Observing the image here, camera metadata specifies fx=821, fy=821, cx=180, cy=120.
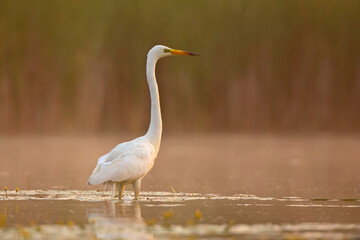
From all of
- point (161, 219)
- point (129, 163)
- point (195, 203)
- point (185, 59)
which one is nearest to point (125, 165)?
point (129, 163)

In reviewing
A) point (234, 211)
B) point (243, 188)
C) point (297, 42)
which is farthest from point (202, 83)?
point (234, 211)

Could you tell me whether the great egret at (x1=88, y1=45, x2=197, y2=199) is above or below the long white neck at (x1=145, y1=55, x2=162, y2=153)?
below

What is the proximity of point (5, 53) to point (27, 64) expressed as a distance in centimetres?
182

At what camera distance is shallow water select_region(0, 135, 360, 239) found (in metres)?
8.49

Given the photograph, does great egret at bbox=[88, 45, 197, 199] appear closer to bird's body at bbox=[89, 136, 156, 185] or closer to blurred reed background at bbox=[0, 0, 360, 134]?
bird's body at bbox=[89, 136, 156, 185]

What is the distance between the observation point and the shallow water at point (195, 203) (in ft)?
27.9

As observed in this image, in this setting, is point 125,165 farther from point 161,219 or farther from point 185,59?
point 185,59

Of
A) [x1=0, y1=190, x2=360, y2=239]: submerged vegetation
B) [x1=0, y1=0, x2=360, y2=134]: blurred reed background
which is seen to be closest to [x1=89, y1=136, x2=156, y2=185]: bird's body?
[x1=0, y1=190, x2=360, y2=239]: submerged vegetation

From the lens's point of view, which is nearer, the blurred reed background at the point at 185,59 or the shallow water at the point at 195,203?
the shallow water at the point at 195,203

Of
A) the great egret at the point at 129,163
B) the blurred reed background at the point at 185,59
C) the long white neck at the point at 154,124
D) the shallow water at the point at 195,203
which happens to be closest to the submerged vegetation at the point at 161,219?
the shallow water at the point at 195,203

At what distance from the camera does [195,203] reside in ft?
36.8

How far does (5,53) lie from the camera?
50.4 meters

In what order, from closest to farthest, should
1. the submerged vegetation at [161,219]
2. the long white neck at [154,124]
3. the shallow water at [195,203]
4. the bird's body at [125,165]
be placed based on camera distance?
the submerged vegetation at [161,219]
the shallow water at [195,203]
the bird's body at [125,165]
the long white neck at [154,124]

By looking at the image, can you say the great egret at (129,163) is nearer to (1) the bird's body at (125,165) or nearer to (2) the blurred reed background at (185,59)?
(1) the bird's body at (125,165)
